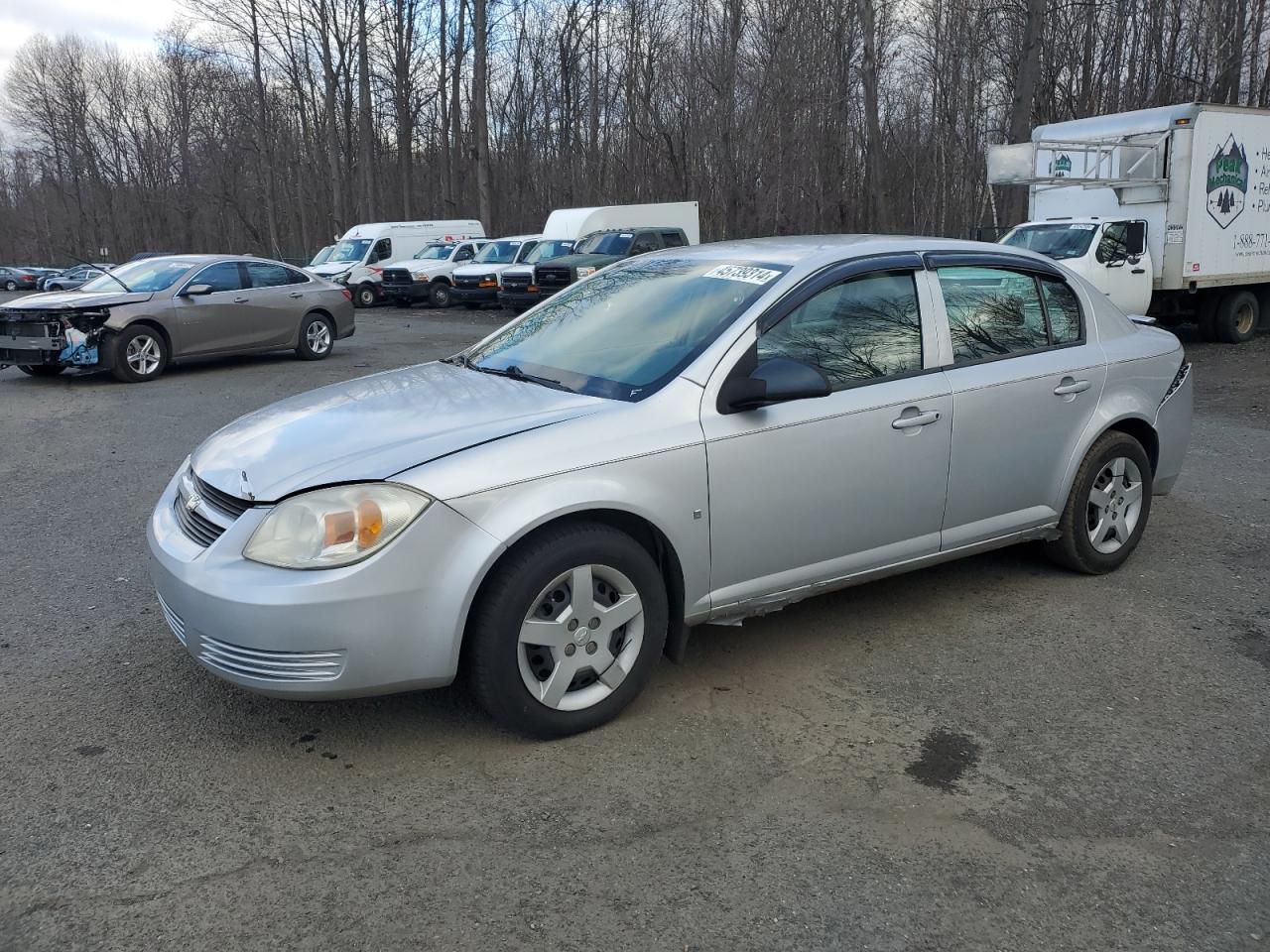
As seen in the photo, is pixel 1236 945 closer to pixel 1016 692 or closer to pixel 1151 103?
pixel 1016 692

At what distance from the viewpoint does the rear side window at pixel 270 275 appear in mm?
14453

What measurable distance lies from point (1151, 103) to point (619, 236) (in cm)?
1686

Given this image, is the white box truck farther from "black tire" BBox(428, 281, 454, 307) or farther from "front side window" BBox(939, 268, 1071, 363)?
"black tire" BBox(428, 281, 454, 307)

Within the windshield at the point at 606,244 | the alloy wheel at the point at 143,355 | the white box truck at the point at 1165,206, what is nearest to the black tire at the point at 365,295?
the windshield at the point at 606,244

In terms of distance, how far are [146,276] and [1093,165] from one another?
1282 cm

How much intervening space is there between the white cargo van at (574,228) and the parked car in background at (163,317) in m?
8.54

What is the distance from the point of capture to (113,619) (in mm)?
4887

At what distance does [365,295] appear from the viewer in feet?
95.1

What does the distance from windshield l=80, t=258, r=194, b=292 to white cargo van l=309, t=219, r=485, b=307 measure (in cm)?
1517

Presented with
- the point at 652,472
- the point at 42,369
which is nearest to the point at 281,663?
the point at 652,472

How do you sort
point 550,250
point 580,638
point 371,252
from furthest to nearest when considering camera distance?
point 371,252 → point 550,250 → point 580,638

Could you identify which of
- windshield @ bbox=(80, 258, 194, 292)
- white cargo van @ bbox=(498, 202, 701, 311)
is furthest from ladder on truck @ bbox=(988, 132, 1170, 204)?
windshield @ bbox=(80, 258, 194, 292)

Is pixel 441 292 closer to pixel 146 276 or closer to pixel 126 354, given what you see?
pixel 146 276

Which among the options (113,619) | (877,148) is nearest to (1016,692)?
(113,619)
